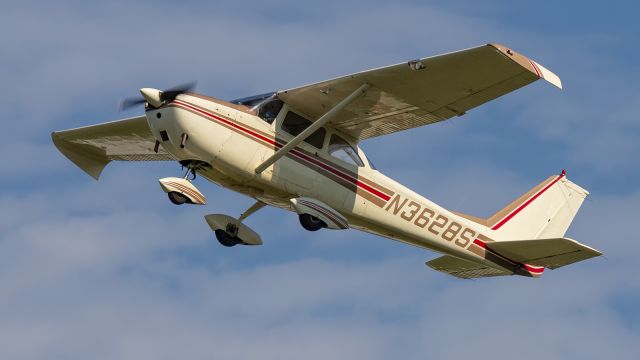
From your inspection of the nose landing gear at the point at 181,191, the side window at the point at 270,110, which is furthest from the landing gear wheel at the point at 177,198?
the side window at the point at 270,110

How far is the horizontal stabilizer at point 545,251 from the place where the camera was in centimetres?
2008

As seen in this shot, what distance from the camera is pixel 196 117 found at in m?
19.1

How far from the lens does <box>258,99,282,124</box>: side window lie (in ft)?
65.0

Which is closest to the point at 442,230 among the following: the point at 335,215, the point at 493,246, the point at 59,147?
the point at 493,246

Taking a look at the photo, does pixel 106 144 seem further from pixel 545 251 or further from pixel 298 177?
pixel 545 251

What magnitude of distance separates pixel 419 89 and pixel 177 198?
12.3 ft

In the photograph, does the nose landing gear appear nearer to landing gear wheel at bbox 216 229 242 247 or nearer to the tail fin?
landing gear wheel at bbox 216 229 242 247

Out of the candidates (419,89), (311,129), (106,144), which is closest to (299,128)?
(311,129)

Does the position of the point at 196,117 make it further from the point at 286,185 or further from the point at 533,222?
the point at 533,222

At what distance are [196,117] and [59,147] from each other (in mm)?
4680

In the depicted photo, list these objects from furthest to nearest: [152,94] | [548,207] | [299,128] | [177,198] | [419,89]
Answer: [548,207] < [299,128] < [419,89] < [177,198] < [152,94]

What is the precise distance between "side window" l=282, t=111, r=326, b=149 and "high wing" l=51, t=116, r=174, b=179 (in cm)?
308

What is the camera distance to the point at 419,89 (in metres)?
19.6

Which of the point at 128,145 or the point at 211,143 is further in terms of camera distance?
the point at 128,145
